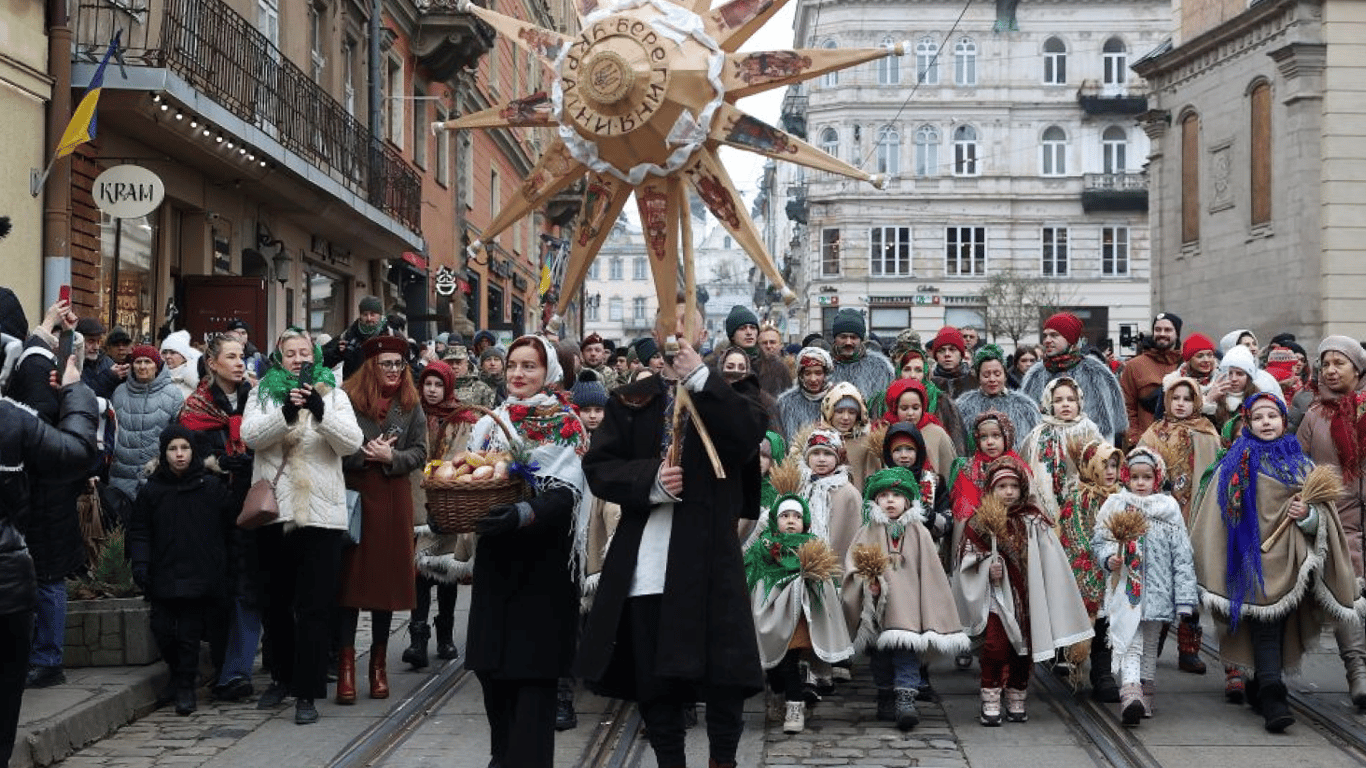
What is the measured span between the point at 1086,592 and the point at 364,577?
12.9ft

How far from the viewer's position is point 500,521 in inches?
248

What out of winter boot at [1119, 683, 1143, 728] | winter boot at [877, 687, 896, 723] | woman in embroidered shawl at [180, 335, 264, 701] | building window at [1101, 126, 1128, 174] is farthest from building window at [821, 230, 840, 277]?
winter boot at [1119, 683, 1143, 728]

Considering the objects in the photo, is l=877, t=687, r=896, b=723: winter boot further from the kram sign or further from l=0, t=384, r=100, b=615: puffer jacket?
the kram sign

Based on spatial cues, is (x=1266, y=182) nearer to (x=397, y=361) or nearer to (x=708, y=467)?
(x=397, y=361)

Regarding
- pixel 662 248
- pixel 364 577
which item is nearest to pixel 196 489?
pixel 364 577

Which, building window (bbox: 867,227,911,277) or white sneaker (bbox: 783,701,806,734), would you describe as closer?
white sneaker (bbox: 783,701,806,734)

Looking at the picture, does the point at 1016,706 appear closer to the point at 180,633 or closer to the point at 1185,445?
the point at 1185,445

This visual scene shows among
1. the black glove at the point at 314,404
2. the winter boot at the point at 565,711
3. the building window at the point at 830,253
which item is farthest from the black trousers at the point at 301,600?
the building window at the point at 830,253

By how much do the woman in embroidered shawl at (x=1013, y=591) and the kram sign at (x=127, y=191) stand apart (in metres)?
9.02

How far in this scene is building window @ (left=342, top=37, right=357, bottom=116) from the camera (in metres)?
25.2

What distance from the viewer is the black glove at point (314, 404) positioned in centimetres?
870

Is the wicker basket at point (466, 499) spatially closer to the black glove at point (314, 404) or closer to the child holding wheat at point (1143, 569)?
the black glove at point (314, 404)

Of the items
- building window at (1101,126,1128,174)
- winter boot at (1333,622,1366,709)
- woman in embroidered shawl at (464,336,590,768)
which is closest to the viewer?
woman in embroidered shawl at (464,336,590,768)

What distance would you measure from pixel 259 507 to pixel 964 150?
2188 inches
